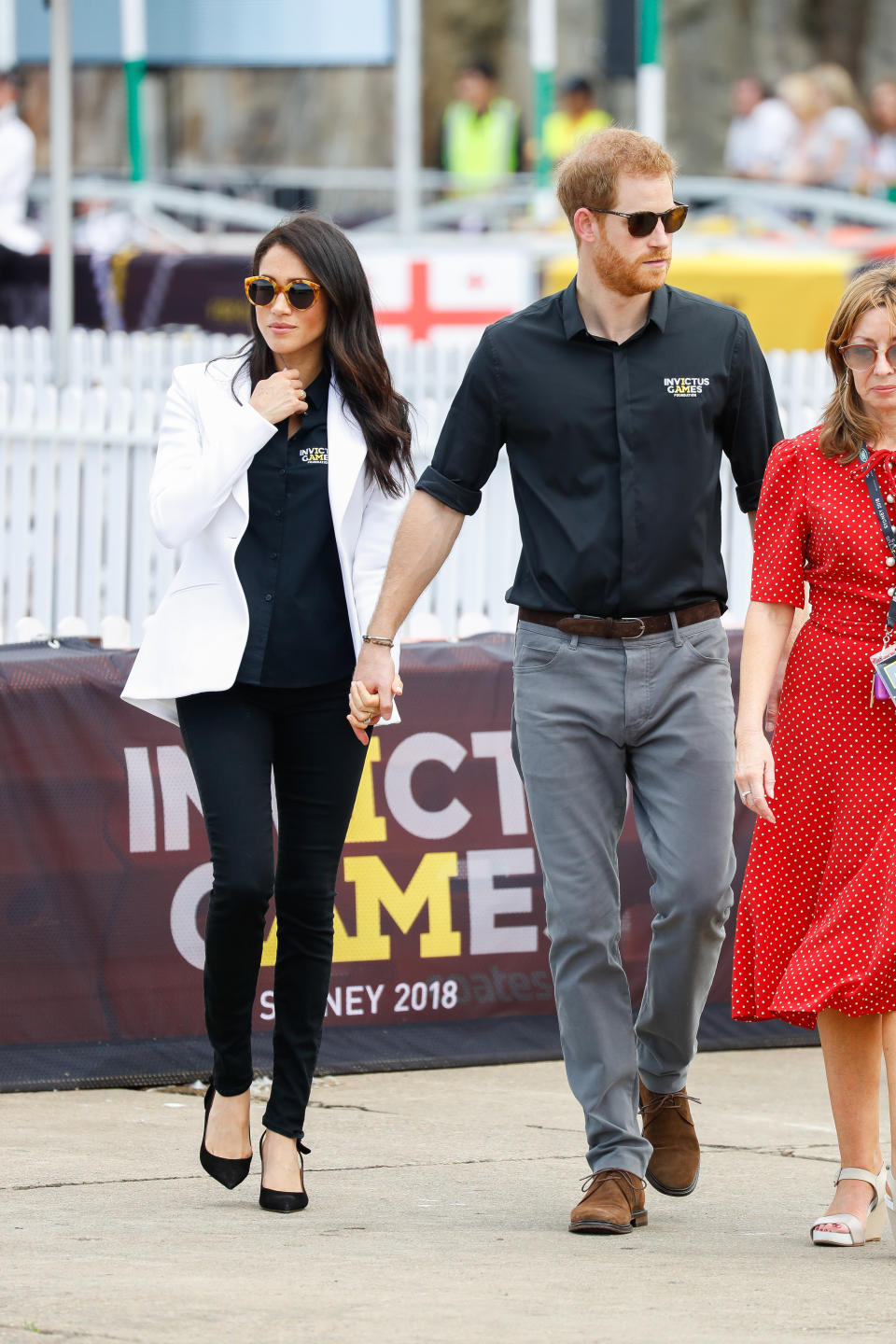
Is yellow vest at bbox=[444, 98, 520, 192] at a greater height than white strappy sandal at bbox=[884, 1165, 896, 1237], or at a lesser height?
greater

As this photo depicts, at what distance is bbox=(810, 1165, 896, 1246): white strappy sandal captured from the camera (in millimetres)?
4066

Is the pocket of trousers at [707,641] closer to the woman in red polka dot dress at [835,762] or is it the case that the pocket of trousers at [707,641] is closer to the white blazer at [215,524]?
the woman in red polka dot dress at [835,762]

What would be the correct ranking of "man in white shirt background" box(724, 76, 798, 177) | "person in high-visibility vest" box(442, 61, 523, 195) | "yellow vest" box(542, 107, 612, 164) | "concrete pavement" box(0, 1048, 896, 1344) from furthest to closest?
"person in high-visibility vest" box(442, 61, 523, 195) → "man in white shirt background" box(724, 76, 798, 177) → "yellow vest" box(542, 107, 612, 164) → "concrete pavement" box(0, 1048, 896, 1344)

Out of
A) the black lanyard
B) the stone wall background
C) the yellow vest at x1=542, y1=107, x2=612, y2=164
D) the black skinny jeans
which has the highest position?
the stone wall background

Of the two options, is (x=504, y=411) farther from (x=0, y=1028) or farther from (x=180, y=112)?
(x=180, y=112)

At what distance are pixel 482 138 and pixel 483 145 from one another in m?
0.07

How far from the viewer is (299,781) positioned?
4367 millimetres

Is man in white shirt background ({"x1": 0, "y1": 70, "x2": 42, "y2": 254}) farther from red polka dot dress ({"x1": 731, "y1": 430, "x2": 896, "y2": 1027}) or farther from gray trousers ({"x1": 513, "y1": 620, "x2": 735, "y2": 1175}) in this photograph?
red polka dot dress ({"x1": 731, "y1": 430, "x2": 896, "y2": 1027})

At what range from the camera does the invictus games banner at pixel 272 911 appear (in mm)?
5582

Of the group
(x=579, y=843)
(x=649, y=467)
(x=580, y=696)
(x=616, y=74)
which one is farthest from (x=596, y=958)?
(x=616, y=74)

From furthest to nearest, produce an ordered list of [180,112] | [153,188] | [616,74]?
1. [180,112]
2. [153,188]
3. [616,74]

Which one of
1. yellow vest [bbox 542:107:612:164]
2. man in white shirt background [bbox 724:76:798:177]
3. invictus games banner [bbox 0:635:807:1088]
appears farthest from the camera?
man in white shirt background [bbox 724:76:798:177]

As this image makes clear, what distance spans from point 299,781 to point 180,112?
28.3 metres

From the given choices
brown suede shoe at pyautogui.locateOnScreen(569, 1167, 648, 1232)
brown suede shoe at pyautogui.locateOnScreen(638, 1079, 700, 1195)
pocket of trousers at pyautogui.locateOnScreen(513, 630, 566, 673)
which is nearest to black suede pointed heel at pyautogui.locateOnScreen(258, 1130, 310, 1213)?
brown suede shoe at pyautogui.locateOnScreen(569, 1167, 648, 1232)
